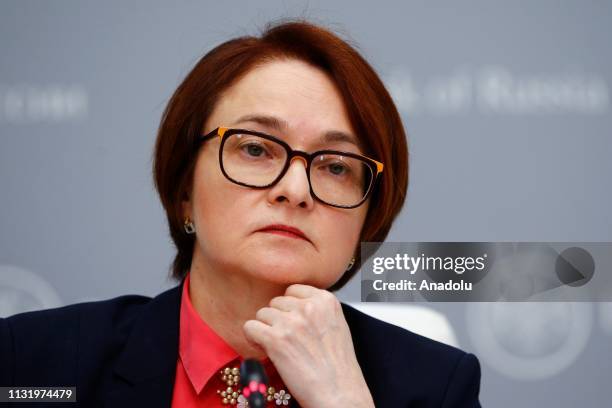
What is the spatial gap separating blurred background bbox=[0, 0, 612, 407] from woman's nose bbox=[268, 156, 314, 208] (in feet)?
2.17

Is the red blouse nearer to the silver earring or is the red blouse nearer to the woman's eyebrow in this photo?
the silver earring

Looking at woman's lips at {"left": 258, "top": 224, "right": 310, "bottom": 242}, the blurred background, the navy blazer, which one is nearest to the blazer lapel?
the navy blazer

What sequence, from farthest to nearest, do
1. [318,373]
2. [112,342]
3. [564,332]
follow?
[564,332] < [112,342] < [318,373]

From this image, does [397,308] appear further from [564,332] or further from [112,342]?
[112,342]

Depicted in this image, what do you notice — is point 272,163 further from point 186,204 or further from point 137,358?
point 137,358

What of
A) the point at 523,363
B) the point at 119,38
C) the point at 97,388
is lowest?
the point at 97,388

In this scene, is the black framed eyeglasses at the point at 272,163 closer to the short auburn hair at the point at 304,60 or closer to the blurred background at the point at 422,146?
the short auburn hair at the point at 304,60

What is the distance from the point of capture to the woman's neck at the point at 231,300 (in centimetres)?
139

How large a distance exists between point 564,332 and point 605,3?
0.91m

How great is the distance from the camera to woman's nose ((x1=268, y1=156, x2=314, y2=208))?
1.30 m

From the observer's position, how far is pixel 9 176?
203 cm

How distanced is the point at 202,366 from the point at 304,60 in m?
0.62

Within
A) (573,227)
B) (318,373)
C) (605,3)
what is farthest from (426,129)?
(318,373)

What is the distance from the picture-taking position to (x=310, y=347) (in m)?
1.30
